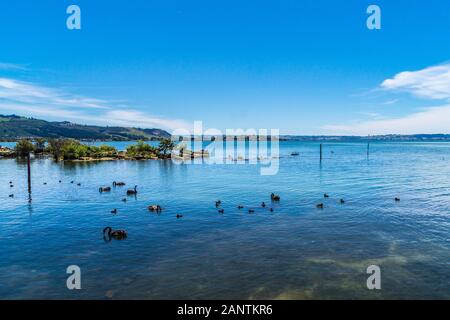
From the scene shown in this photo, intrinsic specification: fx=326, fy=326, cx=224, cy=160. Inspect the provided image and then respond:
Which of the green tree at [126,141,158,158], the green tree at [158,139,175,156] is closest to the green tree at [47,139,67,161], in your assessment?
the green tree at [126,141,158,158]

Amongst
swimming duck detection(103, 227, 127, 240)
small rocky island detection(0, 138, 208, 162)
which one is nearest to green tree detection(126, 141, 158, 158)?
small rocky island detection(0, 138, 208, 162)

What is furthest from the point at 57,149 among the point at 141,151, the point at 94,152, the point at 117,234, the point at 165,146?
the point at 117,234

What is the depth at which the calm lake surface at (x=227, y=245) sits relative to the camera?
29.9 metres

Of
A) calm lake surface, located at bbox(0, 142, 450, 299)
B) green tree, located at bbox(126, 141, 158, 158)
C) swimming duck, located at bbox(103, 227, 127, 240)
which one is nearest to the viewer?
calm lake surface, located at bbox(0, 142, 450, 299)

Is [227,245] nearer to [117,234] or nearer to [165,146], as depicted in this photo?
[117,234]

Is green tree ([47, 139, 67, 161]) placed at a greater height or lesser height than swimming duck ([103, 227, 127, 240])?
greater

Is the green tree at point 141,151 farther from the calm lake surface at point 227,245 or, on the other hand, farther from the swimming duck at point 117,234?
the swimming duck at point 117,234

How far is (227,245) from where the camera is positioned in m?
40.8

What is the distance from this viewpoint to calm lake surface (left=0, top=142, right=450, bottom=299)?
29.9 m

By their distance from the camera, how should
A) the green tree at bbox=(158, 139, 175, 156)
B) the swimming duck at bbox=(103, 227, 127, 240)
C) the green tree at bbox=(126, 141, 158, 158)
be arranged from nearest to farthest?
the swimming duck at bbox=(103, 227, 127, 240) < the green tree at bbox=(126, 141, 158, 158) < the green tree at bbox=(158, 139, 175, 156)

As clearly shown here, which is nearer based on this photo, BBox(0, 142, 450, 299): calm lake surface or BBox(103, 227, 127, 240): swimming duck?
BBox(0, 142, 450, 299): calm lake surface

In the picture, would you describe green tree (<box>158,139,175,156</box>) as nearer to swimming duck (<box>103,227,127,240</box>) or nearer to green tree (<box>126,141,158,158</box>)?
green tree (<box>126,141,158,158</box>)

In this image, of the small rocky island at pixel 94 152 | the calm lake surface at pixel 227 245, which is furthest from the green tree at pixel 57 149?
the calm lake surface at pixel 227 245
